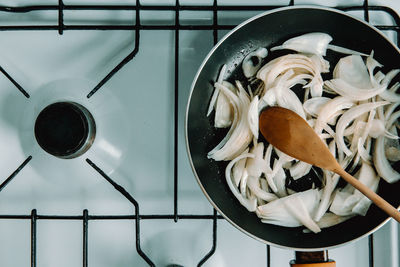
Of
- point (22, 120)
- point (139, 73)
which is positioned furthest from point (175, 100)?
point (22, 120)

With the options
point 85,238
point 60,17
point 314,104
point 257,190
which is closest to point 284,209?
point 257,190

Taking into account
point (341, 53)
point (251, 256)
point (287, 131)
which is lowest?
point (251, 256)

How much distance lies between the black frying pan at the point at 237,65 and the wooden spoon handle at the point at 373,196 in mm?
48

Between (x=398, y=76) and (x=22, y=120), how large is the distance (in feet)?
1.67

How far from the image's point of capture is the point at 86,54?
675 mm

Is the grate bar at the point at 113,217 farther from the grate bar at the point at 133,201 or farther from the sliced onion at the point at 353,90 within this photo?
the sliced onion at the point at 353,90

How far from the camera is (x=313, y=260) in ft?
1.93

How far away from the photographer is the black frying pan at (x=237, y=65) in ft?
2.00

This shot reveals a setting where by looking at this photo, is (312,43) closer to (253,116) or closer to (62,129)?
(253,116)

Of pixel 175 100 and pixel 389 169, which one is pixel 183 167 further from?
pixel 389 169

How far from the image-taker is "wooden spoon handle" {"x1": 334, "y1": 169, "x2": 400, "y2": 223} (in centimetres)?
55

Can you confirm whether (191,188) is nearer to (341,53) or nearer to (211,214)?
(211,214)

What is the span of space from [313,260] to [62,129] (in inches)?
13.6

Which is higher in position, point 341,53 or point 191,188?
point 341,53
